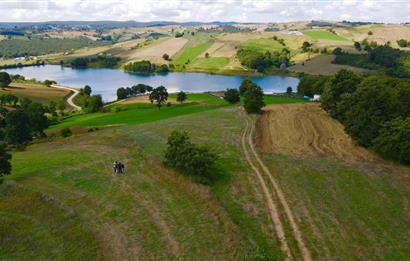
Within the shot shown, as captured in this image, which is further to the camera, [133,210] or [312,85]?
[312,85]

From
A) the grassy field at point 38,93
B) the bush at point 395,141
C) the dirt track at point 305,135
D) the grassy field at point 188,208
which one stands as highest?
the bush at point 395,141

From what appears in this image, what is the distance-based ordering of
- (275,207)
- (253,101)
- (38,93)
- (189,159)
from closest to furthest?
(275,207) → (189,159) → (253,101) → (38,93)

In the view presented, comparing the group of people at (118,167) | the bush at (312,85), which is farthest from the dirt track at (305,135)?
the bush at (312,85)

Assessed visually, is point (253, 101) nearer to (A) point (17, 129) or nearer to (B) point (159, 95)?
(B) point (159, 95)

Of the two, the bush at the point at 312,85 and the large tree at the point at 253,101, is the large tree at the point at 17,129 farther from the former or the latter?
the bush at the point at 312,85

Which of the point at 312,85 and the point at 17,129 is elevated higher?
the point at 312,85

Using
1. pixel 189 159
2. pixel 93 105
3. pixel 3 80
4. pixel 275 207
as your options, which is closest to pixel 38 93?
pixel 3 80
